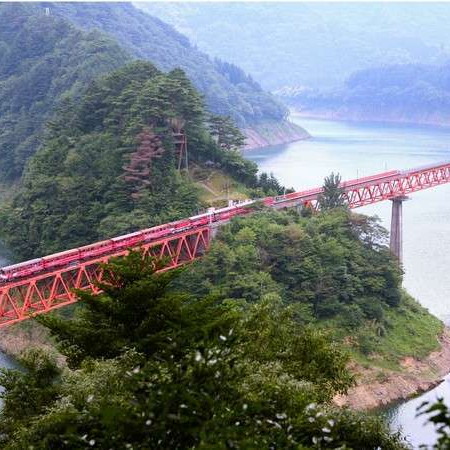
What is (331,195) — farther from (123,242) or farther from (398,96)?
(398,96)

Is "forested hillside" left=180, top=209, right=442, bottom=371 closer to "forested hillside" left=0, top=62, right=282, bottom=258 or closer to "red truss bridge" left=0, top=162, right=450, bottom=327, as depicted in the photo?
Answer: "red truss bridge" left=0, top=162, right=450, bottom=327

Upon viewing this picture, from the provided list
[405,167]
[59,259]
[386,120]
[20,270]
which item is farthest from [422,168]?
[386,120]

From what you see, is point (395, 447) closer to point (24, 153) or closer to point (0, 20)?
point (24, 153)

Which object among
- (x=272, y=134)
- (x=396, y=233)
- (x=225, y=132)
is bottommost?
(x=272, y=134)

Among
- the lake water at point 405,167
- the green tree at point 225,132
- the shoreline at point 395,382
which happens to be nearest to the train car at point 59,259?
the shoreline at point 395,382

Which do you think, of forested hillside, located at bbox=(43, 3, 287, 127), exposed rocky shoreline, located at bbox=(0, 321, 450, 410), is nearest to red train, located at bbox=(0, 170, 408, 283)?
exposed rocky shoreline, located at bbox=(0, 321, 450, 410)

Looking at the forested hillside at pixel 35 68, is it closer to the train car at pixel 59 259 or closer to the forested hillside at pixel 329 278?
the forested hillside at pixel 329 278

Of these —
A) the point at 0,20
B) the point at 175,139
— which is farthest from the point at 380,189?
the point at 0,20

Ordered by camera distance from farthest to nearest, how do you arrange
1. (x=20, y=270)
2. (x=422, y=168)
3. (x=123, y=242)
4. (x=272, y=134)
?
(x=272, y=134)
(x=422, y=168)
(x=123, y=242)
(x=20, y=270)
